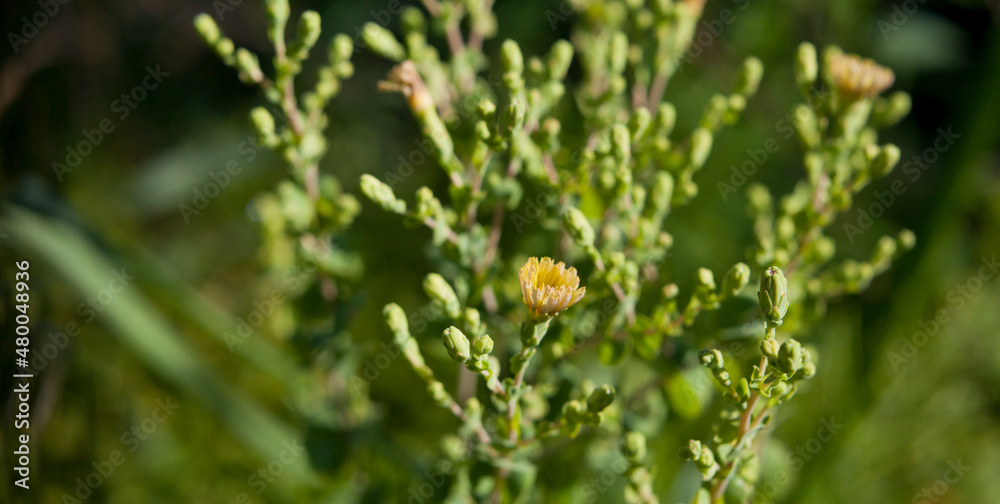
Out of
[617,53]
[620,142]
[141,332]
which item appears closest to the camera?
[620,142]

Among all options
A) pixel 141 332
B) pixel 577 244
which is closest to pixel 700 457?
pixel 577 244

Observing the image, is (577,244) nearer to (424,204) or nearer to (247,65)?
(424,204)

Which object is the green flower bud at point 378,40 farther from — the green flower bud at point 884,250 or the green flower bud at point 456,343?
the green flower bud at point 884,250

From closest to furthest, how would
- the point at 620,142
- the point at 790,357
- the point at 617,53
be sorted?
the point at 790,357 → the point at 620,142 → the point at 617,53

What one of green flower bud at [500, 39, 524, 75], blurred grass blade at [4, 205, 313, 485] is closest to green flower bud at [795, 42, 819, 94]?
green flower bud at [500, 39, 524, 75]

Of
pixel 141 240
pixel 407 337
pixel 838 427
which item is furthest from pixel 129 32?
pixel 838 427

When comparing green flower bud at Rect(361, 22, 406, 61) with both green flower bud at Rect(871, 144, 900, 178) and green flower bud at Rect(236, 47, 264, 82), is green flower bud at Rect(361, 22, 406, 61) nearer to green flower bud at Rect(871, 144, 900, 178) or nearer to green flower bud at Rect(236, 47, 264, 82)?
green flower bud at Rect(236, 47, 264, 82)

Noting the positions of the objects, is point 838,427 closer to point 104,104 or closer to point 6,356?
point 6,356
